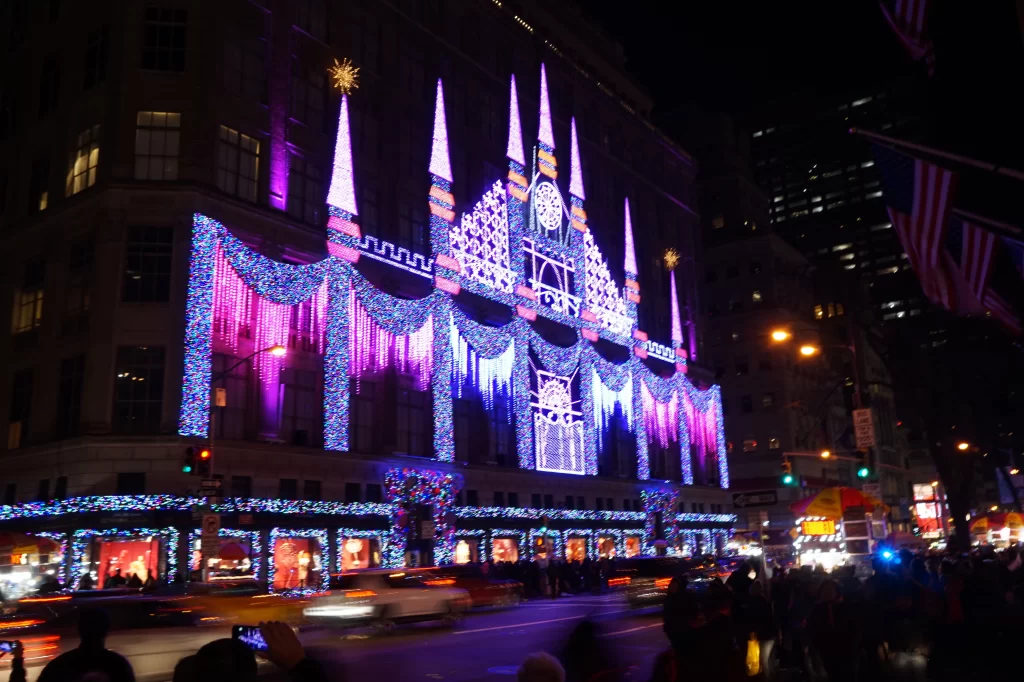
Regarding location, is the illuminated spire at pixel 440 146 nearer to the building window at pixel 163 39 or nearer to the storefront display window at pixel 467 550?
the building window at pixel 163 39

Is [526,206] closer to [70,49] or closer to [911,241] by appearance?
[70,49]

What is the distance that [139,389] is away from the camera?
117ft

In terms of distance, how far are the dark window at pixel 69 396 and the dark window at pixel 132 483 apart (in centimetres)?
321

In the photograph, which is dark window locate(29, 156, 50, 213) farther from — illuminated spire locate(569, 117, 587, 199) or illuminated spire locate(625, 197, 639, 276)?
illuminated spire locate(625, 197, 639, 276)

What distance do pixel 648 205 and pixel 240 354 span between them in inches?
1720

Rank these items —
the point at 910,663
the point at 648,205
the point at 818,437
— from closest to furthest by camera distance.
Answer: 1. the point at 910,663
2. the point at 648,205
3. the point at 818,437

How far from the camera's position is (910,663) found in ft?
53.0

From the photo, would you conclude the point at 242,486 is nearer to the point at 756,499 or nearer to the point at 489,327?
the point at 489,327

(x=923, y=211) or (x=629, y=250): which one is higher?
(x=629, y=250)

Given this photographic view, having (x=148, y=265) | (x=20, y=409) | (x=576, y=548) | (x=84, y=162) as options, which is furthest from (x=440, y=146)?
(x=576, y=548)

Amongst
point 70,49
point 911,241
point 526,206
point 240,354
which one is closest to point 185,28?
point 70,49

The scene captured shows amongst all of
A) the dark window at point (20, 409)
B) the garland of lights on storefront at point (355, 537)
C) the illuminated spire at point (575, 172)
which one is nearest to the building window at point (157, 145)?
the dark window at point (20, 409)

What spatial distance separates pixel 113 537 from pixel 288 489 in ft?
24.3

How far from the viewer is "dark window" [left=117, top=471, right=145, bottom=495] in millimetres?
34344
